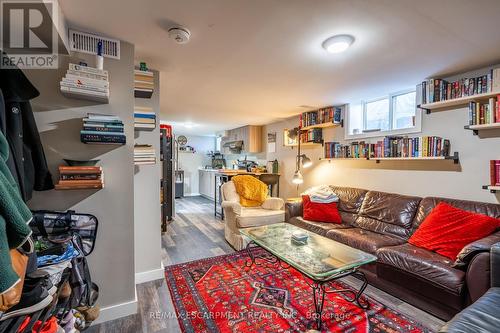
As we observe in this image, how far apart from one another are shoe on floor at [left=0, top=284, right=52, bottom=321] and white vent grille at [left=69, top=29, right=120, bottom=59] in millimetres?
1550

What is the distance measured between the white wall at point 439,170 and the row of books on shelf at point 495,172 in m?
0.14

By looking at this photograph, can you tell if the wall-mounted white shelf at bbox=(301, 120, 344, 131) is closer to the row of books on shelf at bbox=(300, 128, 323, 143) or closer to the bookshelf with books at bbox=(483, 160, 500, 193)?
the row of books on shelf at bbox=(300, 128, 323, 143)

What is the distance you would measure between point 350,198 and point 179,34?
116 inches

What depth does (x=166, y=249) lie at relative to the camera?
327cm

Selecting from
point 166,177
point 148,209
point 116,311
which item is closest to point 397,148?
point 148,209

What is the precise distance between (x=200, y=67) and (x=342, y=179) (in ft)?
9.19

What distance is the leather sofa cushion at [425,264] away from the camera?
174cm

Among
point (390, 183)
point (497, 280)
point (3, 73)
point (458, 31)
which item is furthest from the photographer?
point (390, 183)

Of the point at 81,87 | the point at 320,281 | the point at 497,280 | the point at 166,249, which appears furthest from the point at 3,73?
the point at 497,280

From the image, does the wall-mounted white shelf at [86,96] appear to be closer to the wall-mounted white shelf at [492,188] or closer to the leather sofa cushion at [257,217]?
the leather sofa cushion at [257,217]

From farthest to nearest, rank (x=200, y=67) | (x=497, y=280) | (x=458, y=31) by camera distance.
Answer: (x=200, y=67) → (x=458, y=31) → (x=497, y=280)

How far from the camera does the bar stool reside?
17.0ft

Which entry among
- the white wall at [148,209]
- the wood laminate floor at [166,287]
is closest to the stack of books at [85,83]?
the white wall at [148,209]

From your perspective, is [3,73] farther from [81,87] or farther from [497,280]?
[497,280]
